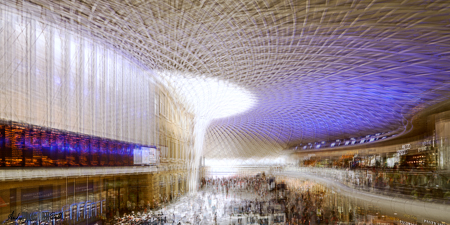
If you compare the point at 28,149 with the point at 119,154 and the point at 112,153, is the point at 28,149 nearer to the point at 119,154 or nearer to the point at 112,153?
the point at 112,153

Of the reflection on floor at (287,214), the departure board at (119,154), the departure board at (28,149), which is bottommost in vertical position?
the reflection on floor at (287,214)

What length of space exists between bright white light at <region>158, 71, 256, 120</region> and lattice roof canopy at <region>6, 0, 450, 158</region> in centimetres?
116

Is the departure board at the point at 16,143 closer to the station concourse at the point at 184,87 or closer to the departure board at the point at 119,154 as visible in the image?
the station concourse at the point at 184,87

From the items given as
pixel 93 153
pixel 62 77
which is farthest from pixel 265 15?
pixel 93 153

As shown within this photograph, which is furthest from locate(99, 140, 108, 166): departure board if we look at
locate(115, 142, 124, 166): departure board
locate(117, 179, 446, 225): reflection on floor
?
locate(117, 179, 446, 225): reflection on floor

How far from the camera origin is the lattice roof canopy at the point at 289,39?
42.3 feet

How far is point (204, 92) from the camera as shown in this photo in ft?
87.4

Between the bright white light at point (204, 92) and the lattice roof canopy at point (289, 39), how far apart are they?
1161mm

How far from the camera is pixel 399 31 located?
45.8 ft

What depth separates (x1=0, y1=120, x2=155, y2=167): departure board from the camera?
1157cm

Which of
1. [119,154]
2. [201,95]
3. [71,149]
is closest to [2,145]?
[71,149]

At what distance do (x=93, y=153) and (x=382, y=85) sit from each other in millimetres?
21972

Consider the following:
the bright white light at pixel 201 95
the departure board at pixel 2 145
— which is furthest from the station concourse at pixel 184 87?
the bright white light at pixel 201 95

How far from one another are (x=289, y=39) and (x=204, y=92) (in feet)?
40.0
